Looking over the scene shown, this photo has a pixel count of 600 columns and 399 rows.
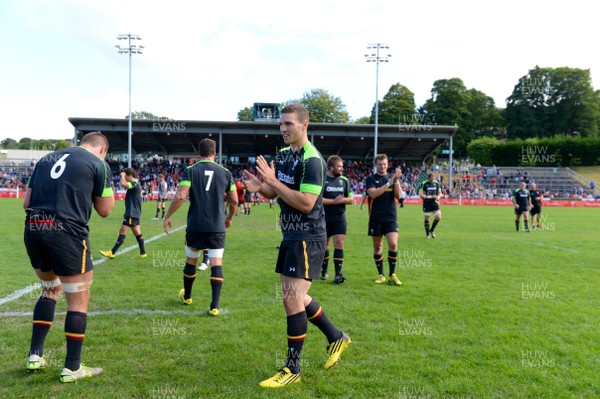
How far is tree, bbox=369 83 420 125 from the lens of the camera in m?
75.6

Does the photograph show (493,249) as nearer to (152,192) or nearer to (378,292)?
(378,292)

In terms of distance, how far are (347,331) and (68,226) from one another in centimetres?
321

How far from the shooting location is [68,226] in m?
Answer: 3.69

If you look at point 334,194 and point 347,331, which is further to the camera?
point 334,194

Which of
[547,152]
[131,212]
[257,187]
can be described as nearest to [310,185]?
[257,187]

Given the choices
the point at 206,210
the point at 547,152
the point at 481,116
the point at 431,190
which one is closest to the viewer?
the point at 206,210

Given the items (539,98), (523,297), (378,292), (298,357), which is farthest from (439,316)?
(539,98)

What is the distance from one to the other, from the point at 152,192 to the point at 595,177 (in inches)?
2064

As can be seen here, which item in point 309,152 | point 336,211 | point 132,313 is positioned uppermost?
point 309,152

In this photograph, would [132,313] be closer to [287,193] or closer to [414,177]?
[287,193]

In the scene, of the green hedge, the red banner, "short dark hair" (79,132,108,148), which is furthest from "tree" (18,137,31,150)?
"short dark hair" (79,132,108,148)

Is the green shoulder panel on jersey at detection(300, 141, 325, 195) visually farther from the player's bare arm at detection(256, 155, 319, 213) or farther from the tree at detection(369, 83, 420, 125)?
the tree at detection(369, 83, 420, 125)

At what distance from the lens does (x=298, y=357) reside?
3.87 m

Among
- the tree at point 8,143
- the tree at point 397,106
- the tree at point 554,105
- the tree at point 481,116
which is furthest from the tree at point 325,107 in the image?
the tree at point 8,143
